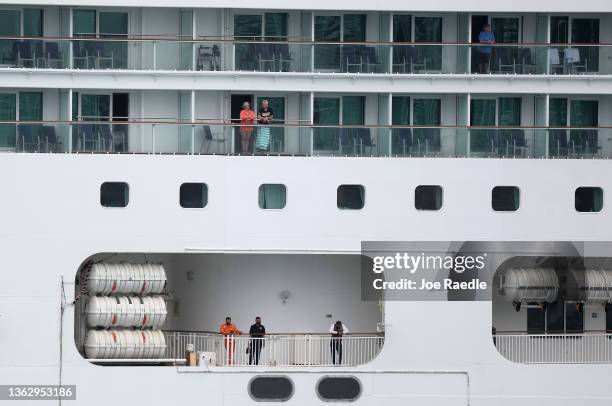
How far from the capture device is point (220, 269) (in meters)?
33.5

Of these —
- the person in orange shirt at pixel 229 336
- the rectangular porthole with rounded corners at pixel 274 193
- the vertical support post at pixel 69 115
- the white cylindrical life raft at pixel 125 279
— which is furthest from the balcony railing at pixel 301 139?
the person in orange shirt at pixel 229 336

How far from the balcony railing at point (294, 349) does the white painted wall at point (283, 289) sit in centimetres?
71

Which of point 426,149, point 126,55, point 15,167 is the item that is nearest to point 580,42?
point 426,149

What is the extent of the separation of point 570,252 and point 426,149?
A: 3035 mm

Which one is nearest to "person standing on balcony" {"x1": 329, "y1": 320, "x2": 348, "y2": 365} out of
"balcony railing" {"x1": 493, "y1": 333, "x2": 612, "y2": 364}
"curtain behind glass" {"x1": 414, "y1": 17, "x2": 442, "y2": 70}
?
"balcony railing" {"x1": 493, "y1": 333, "x2": 612, "y2": 364}

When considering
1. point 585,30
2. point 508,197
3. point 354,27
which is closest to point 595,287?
point 508,197

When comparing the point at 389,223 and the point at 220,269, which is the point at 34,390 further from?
the point at 389,223

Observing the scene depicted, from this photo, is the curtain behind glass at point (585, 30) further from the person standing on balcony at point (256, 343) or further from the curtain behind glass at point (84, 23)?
the curtain behind glass at point (84, 23)

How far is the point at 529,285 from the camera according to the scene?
33000mm

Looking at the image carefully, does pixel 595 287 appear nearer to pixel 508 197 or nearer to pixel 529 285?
pixel 529 285

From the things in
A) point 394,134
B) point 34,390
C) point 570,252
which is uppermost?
point 394,134

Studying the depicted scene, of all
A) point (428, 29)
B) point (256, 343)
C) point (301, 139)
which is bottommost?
point (256, 343)

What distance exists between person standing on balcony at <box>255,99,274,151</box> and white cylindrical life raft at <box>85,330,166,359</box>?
3.66 meters

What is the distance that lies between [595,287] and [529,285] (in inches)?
45.1
